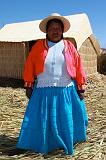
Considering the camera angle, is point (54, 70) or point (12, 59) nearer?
point (54, 70)

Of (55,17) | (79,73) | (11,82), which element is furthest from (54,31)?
(11,82)

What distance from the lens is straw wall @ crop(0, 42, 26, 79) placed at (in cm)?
1530

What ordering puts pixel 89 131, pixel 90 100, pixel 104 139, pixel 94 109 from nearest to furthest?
pixel 104 139, pixel 89 131, pixel 94 109, pixel 90 100

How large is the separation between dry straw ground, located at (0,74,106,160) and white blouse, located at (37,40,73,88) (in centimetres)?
81

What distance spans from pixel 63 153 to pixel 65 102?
59 centimetres

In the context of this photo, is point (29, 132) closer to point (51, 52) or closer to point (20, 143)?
point (20, 143)

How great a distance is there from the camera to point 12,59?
1558cm

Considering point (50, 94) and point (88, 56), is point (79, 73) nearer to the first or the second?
point (50, 94)

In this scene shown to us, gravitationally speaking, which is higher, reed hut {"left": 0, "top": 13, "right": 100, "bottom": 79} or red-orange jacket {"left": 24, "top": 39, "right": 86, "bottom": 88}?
reed hut {"left": 0, "top": 13, "right": 100, "bottom": 79}

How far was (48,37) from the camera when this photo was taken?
521 centimetres

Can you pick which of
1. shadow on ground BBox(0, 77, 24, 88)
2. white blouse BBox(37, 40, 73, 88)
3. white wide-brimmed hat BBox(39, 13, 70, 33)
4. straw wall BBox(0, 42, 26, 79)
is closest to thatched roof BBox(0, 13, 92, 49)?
straw wall BBox(0, 42, 26, 79)

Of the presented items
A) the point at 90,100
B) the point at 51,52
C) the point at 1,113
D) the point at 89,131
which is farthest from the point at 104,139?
the point at 90,100

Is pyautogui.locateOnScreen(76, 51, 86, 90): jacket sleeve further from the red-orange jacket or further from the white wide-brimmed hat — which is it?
the white wide-brimmed hat

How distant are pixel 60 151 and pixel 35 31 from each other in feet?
37.5
